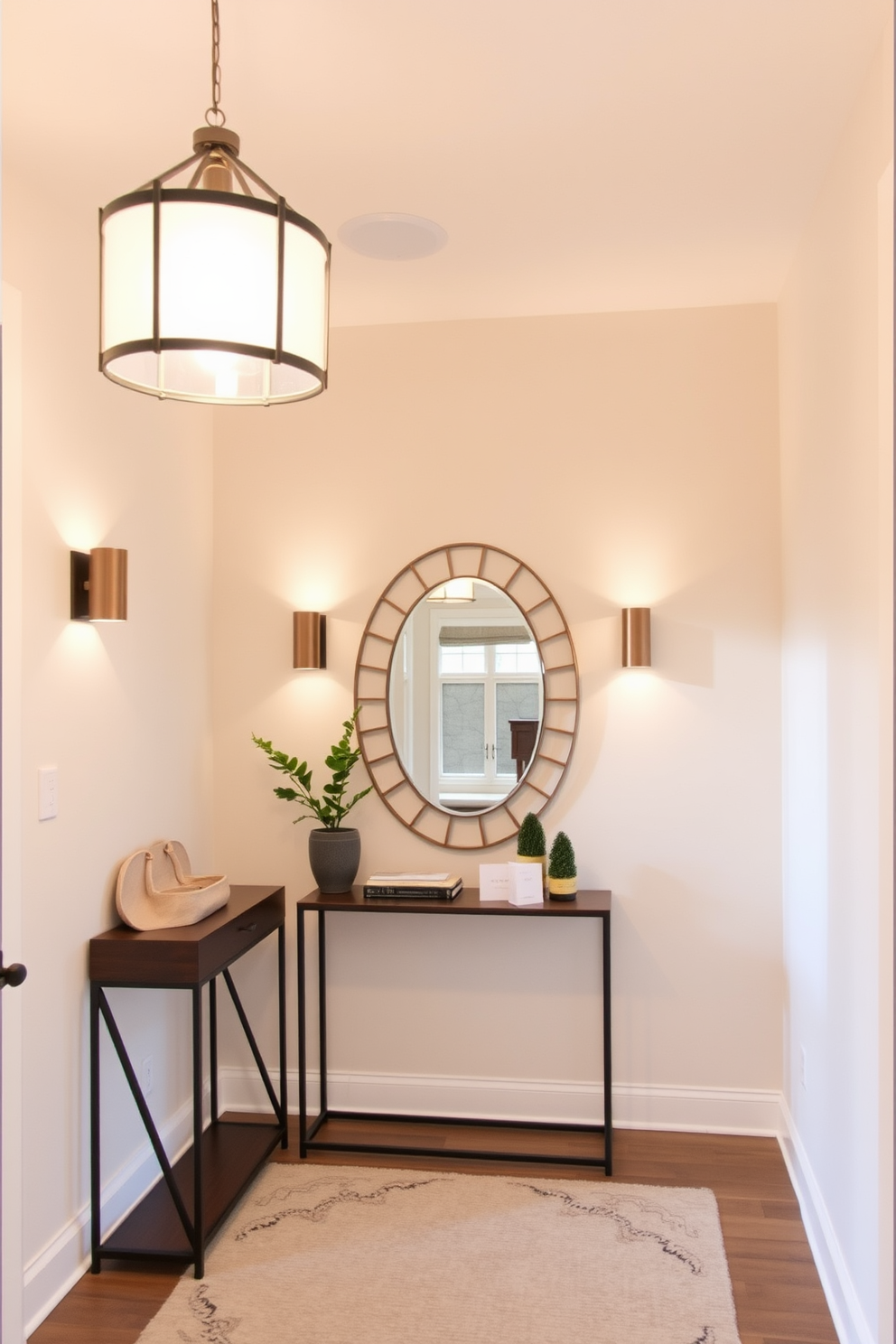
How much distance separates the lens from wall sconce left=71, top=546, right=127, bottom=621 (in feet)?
8.96

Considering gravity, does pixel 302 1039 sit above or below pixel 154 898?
below

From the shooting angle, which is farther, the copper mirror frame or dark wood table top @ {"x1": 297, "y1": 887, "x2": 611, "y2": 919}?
the copper mirror frame

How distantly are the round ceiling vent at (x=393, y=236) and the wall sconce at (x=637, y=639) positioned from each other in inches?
50.4

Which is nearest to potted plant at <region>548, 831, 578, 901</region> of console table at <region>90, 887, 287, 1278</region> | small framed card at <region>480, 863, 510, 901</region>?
small framed card at <region>480, 863, 510, 901</region>

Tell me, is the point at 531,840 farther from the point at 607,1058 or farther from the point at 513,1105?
the point at 513,1105

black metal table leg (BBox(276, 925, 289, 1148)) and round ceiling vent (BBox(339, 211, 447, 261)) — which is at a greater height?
round ceiling vent (BBox(339, 211, 447, 261))

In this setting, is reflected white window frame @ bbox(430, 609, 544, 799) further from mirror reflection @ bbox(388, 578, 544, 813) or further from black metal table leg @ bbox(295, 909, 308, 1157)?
black metal table leg @ bbox(295, 909, 308, 1157)

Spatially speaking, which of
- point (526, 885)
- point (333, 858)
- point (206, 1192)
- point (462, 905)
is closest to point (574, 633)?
point (526, 885)

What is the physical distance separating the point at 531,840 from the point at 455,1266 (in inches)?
48.5

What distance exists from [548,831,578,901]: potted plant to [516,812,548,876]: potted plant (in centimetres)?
5

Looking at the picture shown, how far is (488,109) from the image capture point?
2.42m

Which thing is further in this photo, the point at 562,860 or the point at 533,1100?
the point at 533,1100

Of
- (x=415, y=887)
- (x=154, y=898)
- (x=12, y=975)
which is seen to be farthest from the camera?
(x=415, y=887)

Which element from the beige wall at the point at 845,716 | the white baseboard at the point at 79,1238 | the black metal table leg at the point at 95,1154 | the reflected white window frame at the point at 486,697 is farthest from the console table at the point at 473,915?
the black metal table leg at the point at 95,1154
